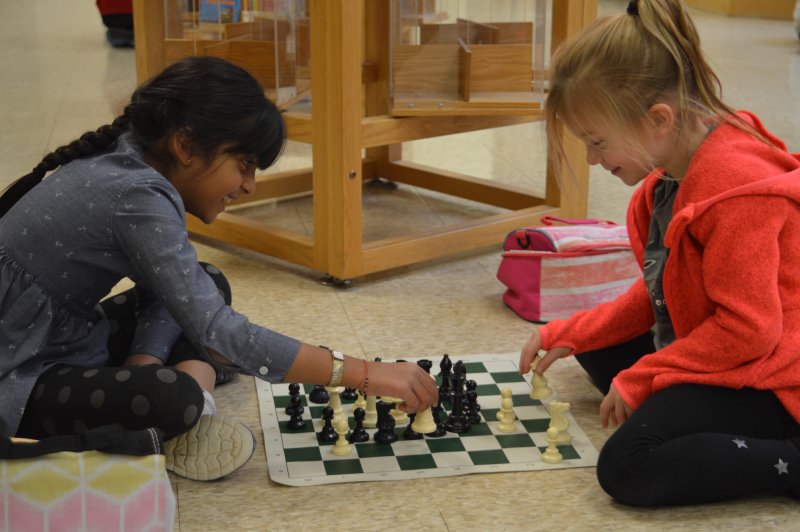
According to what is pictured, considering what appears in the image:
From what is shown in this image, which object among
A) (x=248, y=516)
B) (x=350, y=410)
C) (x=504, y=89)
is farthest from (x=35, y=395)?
(x=504, y=89)

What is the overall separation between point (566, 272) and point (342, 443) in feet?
2.32

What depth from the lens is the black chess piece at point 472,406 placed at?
1.60 meters

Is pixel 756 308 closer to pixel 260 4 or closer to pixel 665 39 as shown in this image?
pixel 665 39

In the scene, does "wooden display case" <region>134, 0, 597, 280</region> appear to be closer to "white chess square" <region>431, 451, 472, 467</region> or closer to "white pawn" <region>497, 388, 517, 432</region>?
"white pawn" <region>497, 388, 517, 432</region>

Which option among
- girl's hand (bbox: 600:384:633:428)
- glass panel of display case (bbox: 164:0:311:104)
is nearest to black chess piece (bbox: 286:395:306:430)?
girl's hand (bbox: 600:384:633:428)

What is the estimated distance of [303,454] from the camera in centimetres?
151

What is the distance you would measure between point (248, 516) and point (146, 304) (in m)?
0.46

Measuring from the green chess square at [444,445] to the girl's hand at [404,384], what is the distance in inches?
4.4

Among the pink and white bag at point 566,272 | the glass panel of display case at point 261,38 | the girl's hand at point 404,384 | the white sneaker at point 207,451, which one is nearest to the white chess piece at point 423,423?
the girl's hand at point 404,384

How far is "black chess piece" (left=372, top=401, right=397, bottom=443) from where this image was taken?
1522 mm

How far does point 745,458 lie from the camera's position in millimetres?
1346

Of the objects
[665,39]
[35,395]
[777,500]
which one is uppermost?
[665,39]

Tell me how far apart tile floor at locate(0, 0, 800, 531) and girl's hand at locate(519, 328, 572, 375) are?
3.8 inches

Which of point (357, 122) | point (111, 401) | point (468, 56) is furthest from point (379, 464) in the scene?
point (468, 56)
